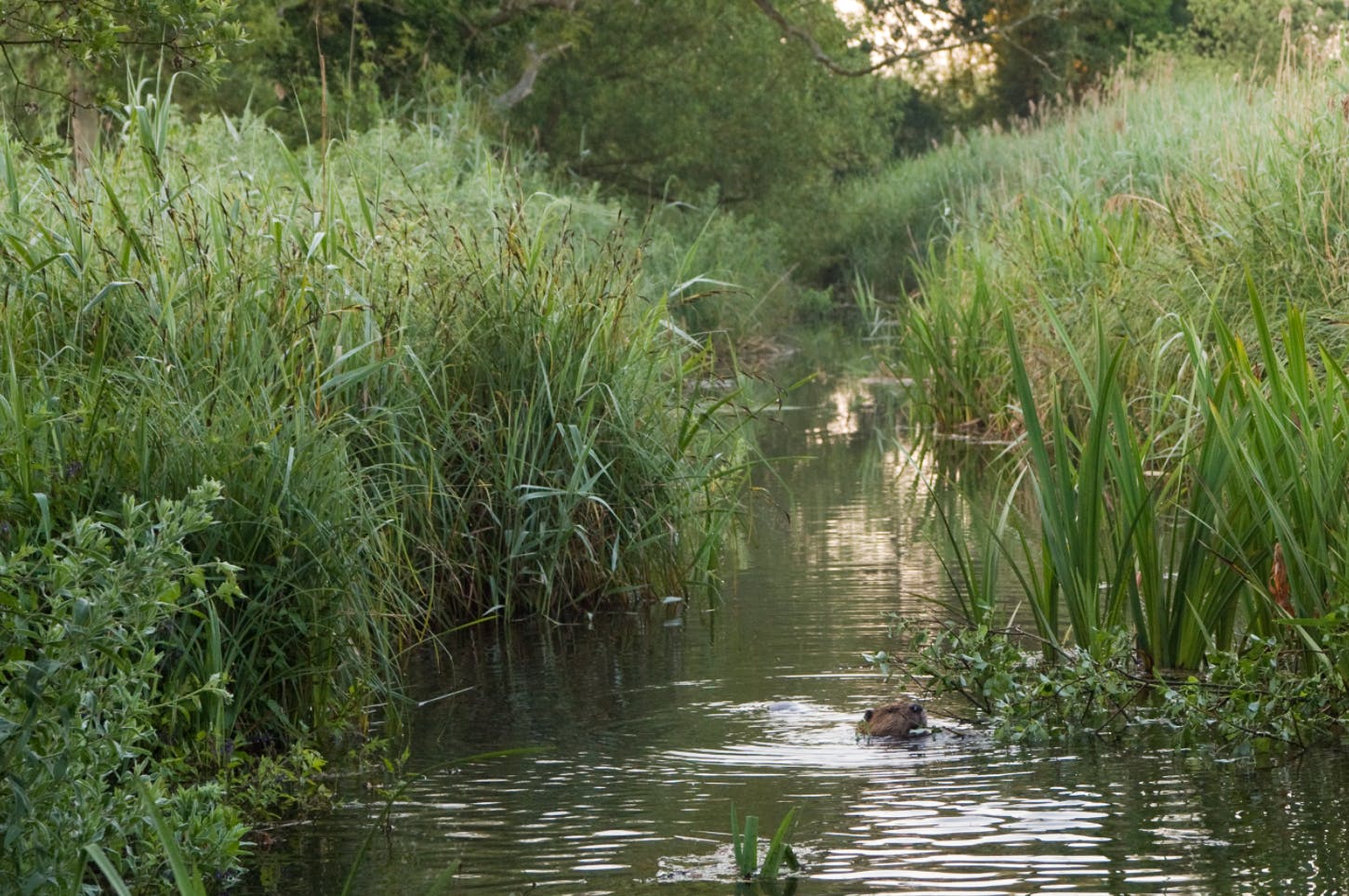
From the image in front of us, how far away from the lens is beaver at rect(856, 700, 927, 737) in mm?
4992

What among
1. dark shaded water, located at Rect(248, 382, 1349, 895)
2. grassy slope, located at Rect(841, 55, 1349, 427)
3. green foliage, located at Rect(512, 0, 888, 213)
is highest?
green foliage, located at Rect(512, 0, 888, 213)

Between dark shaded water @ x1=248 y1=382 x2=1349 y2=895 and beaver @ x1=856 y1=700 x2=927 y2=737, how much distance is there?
6 cm

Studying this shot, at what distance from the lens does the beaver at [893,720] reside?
499cm

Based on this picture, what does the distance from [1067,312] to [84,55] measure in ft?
24.0

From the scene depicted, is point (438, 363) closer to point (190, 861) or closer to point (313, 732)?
point (313, 732)

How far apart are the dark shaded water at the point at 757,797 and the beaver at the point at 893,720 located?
0.06 meters

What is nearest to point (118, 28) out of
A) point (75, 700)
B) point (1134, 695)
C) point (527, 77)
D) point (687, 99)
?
point (75, 700)

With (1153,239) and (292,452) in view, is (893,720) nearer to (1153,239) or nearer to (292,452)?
(292,452)

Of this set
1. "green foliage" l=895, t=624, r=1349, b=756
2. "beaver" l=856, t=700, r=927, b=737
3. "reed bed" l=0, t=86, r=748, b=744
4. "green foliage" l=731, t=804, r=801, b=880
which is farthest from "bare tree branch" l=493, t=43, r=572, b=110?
"green foliage" l=731, t=804, r=801, b=880

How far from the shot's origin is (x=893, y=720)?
4988 millimetres

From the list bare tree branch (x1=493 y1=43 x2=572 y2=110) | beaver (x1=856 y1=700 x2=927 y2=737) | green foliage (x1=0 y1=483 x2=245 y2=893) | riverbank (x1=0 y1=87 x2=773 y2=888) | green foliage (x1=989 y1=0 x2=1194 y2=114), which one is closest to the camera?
green foliage (x1=0 y1=483 x2=245 y2=893)

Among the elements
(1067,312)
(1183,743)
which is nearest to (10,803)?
(1183,743)

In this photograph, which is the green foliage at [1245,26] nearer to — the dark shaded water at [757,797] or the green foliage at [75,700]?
the dark shaded water at [757,797]

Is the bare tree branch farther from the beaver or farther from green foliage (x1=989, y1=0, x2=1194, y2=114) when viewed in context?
the beaver
